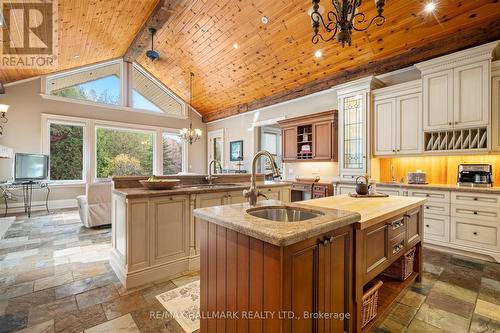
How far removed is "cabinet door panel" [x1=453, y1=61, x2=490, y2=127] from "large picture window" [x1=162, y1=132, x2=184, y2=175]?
762 cm

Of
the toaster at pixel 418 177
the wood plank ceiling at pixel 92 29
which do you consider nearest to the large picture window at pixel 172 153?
the wood plank ceiling at pixel 92 29

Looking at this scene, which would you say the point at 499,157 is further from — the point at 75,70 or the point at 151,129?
the point at 75,70

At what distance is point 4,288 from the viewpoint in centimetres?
233

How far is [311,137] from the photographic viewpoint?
534cm

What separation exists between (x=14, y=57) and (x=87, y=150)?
8.59 ft

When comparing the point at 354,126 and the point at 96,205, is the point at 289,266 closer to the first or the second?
the point at 354,126

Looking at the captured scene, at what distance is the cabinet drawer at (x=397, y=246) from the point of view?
6.23ft

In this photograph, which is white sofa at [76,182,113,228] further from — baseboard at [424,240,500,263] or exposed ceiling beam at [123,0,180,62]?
baseboard at [424,240,500,263]

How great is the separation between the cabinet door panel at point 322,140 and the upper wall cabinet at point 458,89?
5.45ft

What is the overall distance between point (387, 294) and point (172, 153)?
7.73 m

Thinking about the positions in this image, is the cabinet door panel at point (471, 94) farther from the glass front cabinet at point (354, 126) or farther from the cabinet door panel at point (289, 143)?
the cabinet door panel at point (289, 143)

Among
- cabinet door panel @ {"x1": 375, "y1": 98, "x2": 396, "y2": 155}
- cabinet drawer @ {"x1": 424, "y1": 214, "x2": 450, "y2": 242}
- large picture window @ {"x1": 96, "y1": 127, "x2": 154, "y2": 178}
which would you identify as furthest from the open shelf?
large picture window @ {"x1": 96, "y1": 127, "x2": 154, "y2": 178}

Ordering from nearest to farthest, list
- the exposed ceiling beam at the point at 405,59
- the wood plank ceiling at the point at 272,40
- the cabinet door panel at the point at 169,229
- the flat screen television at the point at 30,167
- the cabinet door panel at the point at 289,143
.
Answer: the cabinet door panel at the point at 169,229 < the exposed ceiling beam at the point at 405,59 < the wood plank ceiling at the point at 272,40 < the flat screen television at the point at 30,167 < the cabinet door panel at the point at 289,143

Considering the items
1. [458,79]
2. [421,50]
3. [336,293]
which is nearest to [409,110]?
[458,79]
